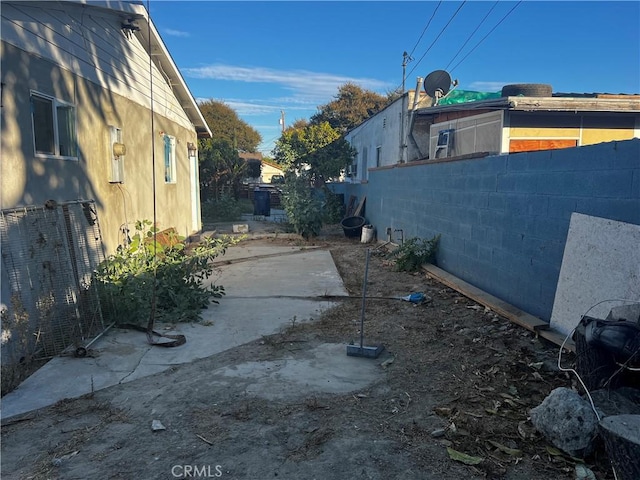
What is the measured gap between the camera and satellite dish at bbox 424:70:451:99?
12.0 meters

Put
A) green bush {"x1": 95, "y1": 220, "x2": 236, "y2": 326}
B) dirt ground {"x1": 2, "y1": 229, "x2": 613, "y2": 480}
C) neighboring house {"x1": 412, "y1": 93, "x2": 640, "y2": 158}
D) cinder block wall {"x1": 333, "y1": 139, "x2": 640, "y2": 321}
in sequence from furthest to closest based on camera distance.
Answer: neighboring house {"x1": 412, "y1": 93, "x2": 640, "y2": 158} < green bush {"x1": 95, "y1": 220, "x2": 236, "y2": 326} < cinder block wall {"x1": 333, "y1": 139, "x2": 640, "y2": 321} < dirt ground {"x1": 2, "y1": 229, "x2": 613, "y2": 480}

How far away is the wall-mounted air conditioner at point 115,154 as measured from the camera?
21.7 ft

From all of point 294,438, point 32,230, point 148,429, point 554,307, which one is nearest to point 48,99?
→ point 32,230

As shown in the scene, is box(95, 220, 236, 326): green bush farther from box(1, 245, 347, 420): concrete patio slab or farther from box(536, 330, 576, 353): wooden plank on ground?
box(536, 330, 576, 353): wooden plank on ground

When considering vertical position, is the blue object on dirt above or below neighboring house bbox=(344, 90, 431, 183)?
below

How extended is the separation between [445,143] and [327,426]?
945cm

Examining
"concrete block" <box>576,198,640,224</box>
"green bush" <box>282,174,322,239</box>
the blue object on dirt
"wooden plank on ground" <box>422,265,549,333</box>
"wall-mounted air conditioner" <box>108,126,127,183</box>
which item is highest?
"wall-mounted air conditioner" <box>108,126,127,183</box>

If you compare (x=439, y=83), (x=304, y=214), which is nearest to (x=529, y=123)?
(x=439, y=83)

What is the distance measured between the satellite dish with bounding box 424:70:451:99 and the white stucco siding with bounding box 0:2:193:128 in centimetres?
709

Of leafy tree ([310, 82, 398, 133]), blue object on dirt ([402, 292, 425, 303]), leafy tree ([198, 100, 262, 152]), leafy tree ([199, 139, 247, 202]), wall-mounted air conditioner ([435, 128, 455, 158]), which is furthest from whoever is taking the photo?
leafy tree ([198, 100, 262, 152])

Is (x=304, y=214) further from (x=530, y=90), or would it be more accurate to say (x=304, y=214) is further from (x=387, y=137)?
(x=530, y=90)

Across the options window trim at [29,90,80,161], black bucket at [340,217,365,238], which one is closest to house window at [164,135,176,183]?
window trim at [29,90,80,161]

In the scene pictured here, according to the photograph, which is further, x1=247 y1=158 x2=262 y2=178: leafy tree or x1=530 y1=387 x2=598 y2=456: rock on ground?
x1=247 y1=158 x2=262 y2=178: leafy tree

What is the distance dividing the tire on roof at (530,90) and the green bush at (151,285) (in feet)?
27.9
